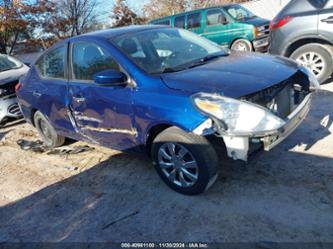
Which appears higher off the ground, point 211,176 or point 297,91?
point 297,91

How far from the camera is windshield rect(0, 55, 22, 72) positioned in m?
8.17

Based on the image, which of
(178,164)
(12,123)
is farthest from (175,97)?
(12,123)

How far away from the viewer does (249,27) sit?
33.2 feet

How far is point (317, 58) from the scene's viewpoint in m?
5.91

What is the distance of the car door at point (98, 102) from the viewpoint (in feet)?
12.4

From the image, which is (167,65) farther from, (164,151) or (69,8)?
(69,8)

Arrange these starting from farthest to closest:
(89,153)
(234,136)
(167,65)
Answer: (89,153)
(167,65)
(234,136)

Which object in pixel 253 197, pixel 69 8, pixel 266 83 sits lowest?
pixel 253 197

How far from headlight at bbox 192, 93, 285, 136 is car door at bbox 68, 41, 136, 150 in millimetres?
1042

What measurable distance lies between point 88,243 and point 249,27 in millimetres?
8605

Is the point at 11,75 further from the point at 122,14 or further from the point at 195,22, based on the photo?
the point at 122,14

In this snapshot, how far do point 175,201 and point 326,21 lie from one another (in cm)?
415

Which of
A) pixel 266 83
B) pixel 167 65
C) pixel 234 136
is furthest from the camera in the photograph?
pixel 167 65

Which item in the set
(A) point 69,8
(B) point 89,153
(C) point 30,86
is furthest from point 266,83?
(A) point 69,8
